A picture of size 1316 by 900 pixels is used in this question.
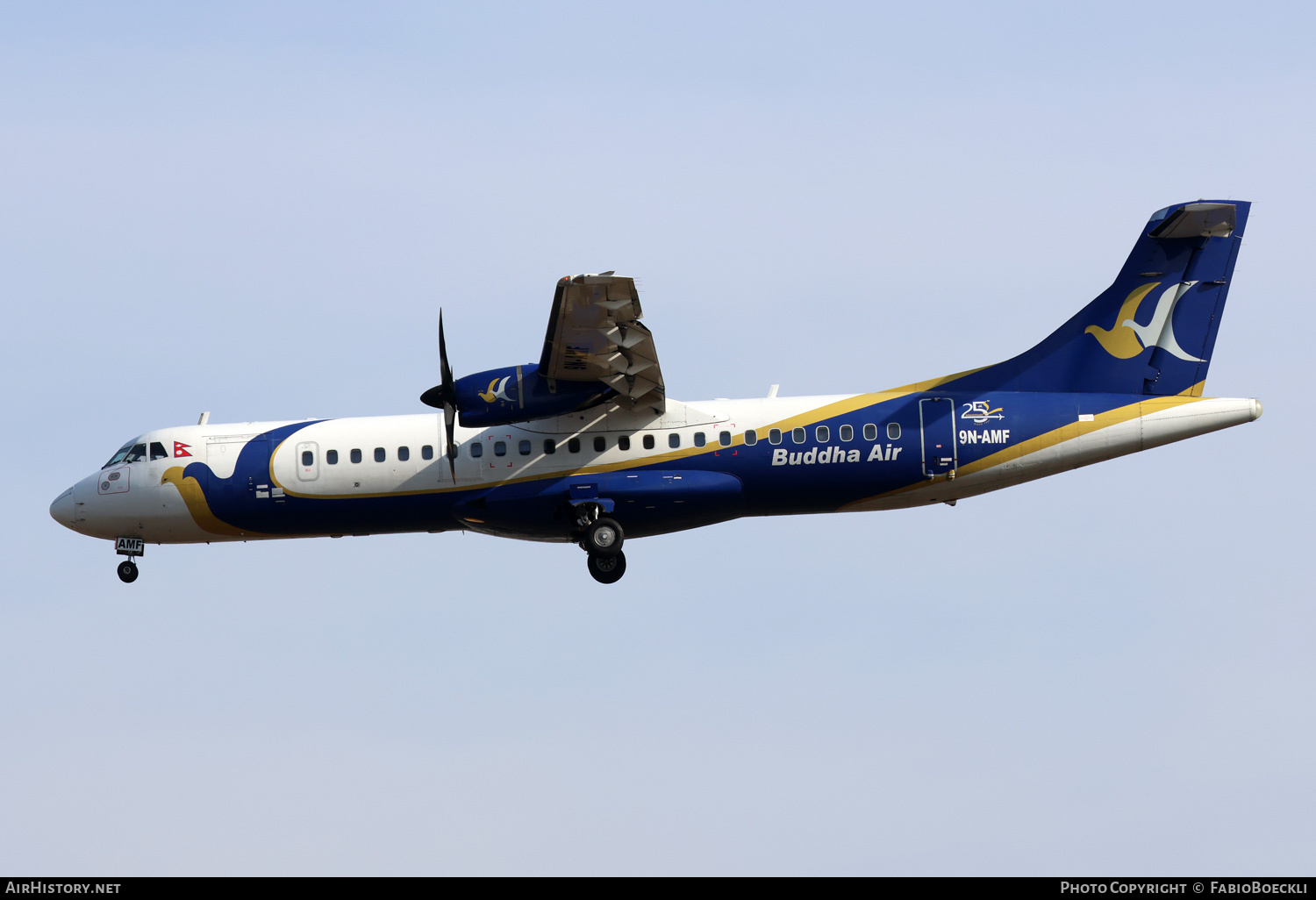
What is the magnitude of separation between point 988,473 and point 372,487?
11.3 meters

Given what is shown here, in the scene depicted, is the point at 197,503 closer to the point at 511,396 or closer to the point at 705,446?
the point at 511,396

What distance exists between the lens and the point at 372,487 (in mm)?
28391

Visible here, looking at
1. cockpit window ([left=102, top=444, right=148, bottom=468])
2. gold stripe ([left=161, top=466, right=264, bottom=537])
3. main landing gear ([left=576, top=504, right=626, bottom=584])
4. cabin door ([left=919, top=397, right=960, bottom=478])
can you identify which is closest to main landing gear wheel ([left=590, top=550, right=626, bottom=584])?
main landing gear ([left=576, top=504, right=626, bottom=584])

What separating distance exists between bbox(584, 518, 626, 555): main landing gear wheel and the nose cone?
33.3 feet

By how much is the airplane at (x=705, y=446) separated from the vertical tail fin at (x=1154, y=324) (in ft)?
0.12

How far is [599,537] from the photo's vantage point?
91.2 feet

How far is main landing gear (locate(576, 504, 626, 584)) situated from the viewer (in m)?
27.8

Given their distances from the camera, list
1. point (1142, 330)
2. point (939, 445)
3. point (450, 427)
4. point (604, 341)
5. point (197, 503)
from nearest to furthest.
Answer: point (604, 341) < point (450, 427) < point (939, 445) < point (197, 503) < point (1142, 330)

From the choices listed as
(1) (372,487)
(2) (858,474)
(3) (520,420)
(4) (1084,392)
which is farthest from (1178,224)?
(1) (372,487)

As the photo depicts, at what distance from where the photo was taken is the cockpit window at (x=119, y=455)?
29844 millimetres

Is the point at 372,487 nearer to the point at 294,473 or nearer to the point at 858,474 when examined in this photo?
the point at 294,473

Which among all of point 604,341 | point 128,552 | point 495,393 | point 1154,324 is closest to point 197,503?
point 128,552

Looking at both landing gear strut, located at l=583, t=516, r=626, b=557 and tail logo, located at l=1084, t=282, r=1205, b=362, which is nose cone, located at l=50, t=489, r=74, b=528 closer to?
landing gear strut, located at l=583, t=516, r=626, b=557

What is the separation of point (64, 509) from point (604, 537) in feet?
34.9
